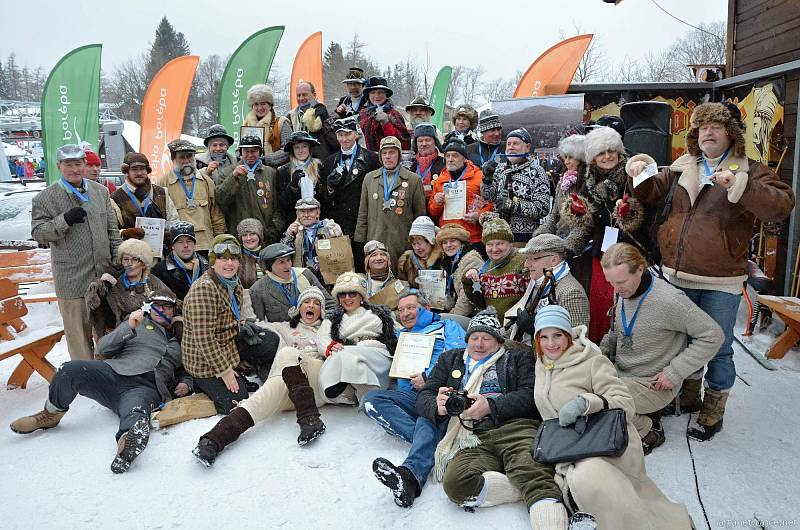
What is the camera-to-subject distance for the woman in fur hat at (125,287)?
5.19m

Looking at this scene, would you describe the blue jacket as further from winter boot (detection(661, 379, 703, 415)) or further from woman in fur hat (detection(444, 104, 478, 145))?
woman in fur hat (detection(444, 104, 478, 145))

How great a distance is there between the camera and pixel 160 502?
3.68 m

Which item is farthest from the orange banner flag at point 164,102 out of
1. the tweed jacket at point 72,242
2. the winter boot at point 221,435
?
the winter boot at point 221,435

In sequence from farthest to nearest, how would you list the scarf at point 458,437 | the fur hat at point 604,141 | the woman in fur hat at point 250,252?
the woman in fur hat at point 250,252
the fur hat at point 604,141
the scarf at point 458,437

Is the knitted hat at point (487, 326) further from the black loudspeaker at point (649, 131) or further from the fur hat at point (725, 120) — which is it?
the black loudspeaker at point (649, 131)

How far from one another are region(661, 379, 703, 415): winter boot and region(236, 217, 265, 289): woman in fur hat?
4128 mm

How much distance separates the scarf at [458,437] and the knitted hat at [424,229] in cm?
200

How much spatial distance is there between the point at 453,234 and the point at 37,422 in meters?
4.09

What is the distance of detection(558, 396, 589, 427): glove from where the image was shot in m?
3.21

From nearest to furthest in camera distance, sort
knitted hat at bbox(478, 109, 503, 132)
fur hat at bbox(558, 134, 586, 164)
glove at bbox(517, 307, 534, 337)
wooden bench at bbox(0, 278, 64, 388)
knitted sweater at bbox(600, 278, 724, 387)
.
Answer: knitted sweater at bbox(600, 278, 724, 387) < glove at bbox(517, 307, 534, 337) < fur hat at bbox(558, 134, 586, 164) < wooden bench at bbox(0, 278, 64, 388) < knitted hat at bbox(478, 109, 503, 132)

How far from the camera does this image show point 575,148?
4.98m

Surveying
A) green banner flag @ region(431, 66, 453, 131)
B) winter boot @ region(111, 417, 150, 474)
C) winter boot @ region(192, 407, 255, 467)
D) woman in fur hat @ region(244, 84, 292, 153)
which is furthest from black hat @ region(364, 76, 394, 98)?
green banner flag @ region(431, 66, 453, 131)

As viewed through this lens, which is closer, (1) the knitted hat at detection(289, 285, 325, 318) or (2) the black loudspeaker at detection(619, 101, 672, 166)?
(1) the knitted hat at detection(289, 285, 325, 318)

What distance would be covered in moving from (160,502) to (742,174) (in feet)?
14.8
